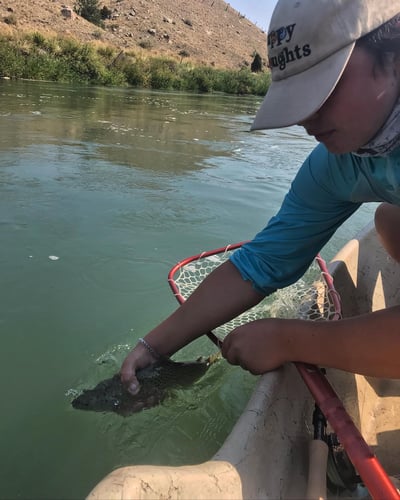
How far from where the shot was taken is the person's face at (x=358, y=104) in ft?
3.35

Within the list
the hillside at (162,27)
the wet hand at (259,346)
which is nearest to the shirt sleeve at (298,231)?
the wet hand at (259,346)

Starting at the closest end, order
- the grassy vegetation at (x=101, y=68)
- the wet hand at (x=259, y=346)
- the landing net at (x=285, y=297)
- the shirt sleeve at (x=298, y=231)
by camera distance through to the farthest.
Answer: the wet hand at (x=259, y=346)
the shirt sleeve at (x=298, y=231)
the landing net at (x=285, y=297)
the grassy vegetation at (x=101, y=68)

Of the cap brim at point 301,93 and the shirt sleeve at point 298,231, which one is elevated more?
the cap brim at point 301,93

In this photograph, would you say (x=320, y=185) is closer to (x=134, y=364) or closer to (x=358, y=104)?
(x=358, y=104)

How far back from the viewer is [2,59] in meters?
17.3

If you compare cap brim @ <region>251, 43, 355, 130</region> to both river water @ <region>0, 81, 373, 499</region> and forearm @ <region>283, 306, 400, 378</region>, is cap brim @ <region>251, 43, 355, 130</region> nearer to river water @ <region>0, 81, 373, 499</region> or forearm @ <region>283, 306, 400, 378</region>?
forearm @ <region>283, 306, 400, 378</region>

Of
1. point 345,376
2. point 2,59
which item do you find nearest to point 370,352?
point 345,376

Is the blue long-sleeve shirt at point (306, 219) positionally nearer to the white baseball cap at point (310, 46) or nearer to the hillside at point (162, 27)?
the white baseball cap at point (310, 46)

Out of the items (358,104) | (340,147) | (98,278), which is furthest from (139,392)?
(98,278)

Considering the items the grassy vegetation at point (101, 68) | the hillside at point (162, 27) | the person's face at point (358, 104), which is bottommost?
the person's face at point (358, 104)

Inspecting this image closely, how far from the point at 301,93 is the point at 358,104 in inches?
5.1

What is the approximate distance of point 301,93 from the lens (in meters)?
1.06

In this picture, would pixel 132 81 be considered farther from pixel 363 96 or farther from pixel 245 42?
pixel 245 42

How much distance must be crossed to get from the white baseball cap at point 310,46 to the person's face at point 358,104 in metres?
0.04
